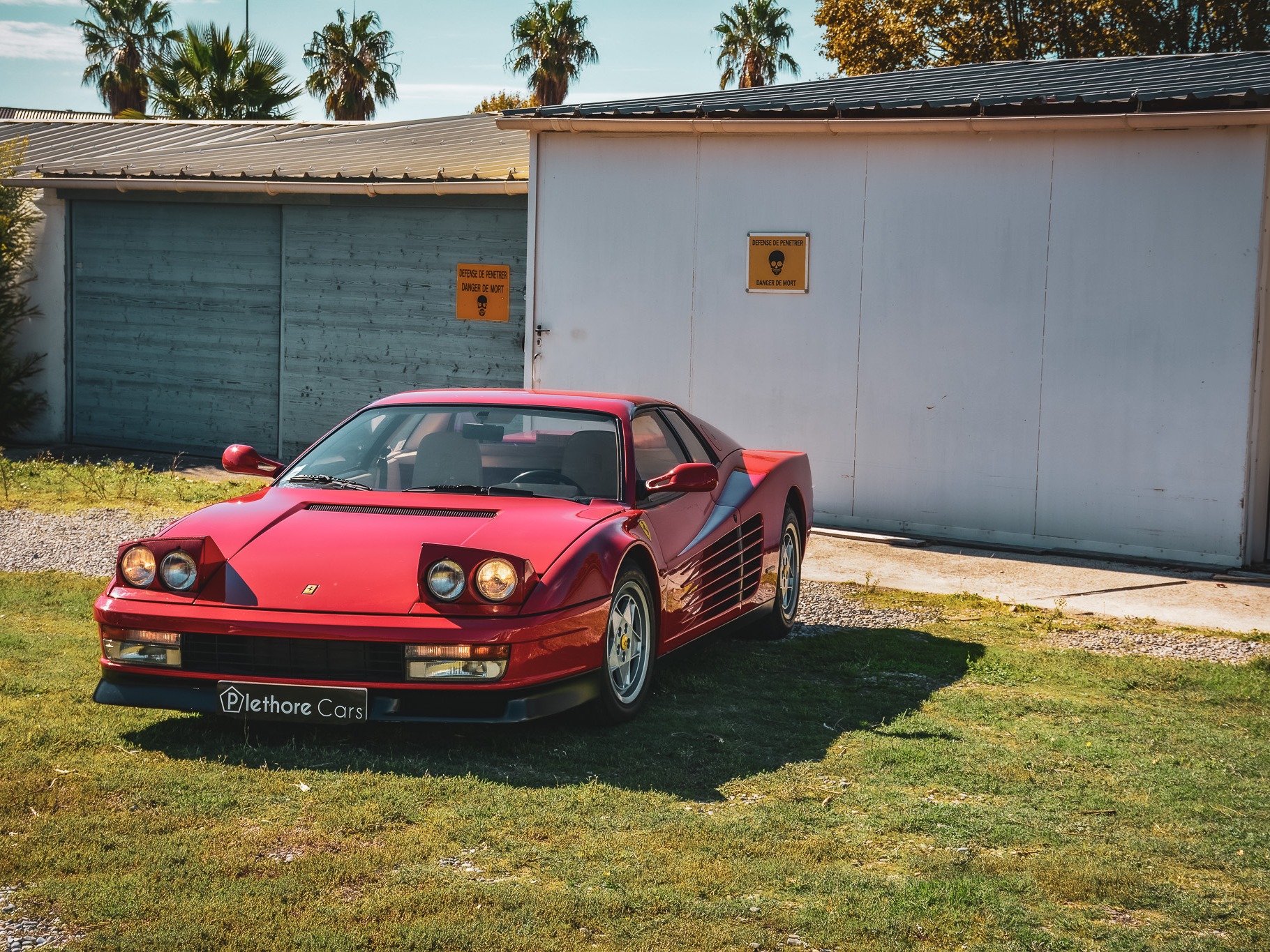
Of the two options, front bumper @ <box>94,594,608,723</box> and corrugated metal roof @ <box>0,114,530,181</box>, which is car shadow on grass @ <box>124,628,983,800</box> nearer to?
front bumper @ <box>94,594,608,723</box>

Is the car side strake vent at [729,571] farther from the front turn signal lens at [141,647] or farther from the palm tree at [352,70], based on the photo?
the palm tree at [352,70]

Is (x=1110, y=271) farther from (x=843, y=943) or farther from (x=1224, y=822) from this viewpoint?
(x=843, y=943)

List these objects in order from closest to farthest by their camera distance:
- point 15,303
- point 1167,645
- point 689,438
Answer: point 689,438, point 1167,645, point 15,303

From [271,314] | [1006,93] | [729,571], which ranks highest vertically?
[1006,93]

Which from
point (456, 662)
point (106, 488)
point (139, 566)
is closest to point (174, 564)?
→ point (139, 566)

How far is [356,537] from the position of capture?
509 cm

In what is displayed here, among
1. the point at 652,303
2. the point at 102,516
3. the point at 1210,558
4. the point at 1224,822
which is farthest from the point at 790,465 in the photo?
the point at 102,516

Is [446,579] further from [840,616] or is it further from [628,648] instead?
[840,616]

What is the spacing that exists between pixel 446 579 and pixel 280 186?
36.9 feet

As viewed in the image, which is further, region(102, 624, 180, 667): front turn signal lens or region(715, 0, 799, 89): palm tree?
region(715, 0, 799, 89): palm tree

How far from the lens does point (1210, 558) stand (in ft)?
32.4

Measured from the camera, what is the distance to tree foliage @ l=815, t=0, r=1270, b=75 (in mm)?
28188

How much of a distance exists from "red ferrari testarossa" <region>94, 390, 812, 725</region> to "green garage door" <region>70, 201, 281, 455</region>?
394 inches

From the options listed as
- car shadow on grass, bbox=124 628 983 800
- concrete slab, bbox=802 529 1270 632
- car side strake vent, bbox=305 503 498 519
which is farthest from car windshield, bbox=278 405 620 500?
concrete slab, bbox=802 529 1270 632
